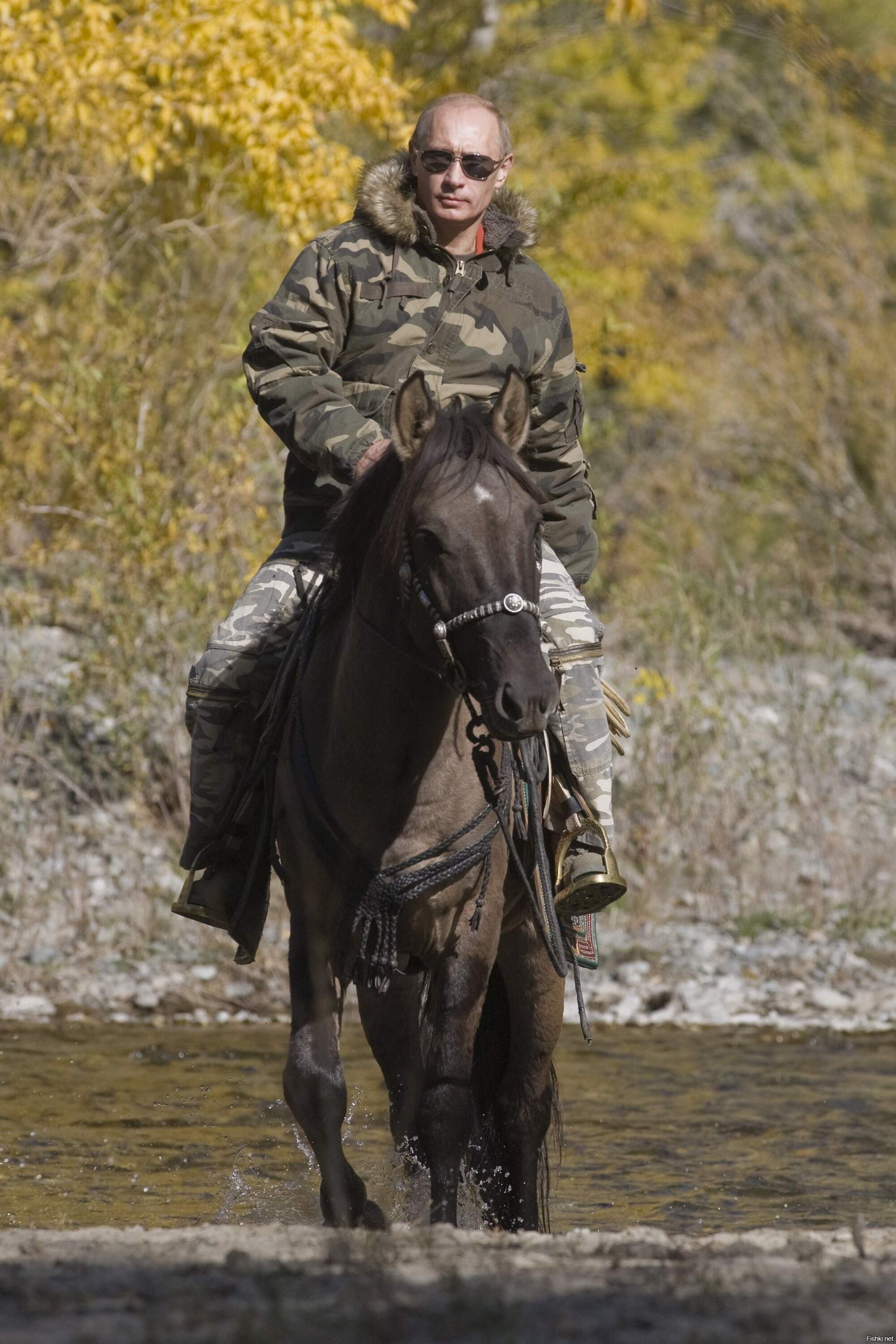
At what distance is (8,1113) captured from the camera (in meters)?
7.13

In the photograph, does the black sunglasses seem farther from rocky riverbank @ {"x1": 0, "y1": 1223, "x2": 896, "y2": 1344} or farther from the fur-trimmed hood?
rocky riverbank @ {"x1": 0, "y1": 1223, "x2": 896, "y2": 1344}

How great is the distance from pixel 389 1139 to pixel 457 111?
4.11m

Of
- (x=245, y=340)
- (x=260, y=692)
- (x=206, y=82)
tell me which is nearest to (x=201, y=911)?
(x=260, y=692)

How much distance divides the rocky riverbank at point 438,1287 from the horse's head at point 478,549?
3.78 ft

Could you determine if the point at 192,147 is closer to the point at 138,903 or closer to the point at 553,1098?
the point at 138,903

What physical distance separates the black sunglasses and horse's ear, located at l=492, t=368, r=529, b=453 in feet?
3.67

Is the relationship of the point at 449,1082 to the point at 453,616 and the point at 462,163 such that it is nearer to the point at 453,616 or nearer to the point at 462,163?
the point at 453,616

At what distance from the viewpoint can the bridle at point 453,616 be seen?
3.91 m

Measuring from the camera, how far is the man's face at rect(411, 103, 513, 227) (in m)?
5.22

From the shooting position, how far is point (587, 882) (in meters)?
5.25

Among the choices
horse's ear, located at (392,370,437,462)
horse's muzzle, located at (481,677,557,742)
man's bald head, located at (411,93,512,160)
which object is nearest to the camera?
horse's muzzle, located at (481,677,557,742)

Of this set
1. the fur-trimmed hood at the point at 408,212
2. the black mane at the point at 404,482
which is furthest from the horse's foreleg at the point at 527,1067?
the fur-trimmed hood at the point at 408,212

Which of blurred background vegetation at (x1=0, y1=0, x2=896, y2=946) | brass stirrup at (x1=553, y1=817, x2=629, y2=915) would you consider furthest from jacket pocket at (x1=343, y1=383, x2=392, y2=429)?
blurred background vegetation at (x1=0, y1=0, x2=896, y2=946)

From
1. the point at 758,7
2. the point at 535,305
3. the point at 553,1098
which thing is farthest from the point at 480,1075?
the point at 758,7
